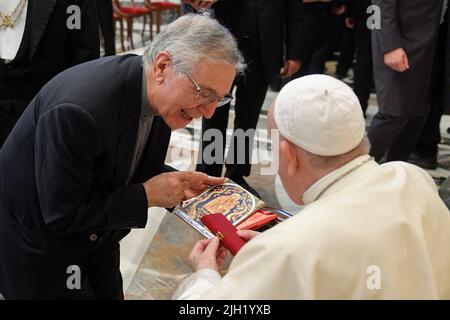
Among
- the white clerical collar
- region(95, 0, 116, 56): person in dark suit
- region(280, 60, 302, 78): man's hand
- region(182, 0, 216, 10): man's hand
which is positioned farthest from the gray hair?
region(95, 0, 116, 56): person in dark suit

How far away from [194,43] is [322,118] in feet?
1.50

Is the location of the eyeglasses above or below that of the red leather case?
above

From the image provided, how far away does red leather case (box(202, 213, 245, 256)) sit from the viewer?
4.95 feet

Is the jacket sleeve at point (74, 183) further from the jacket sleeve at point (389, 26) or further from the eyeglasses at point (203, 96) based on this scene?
the jacket sleeve at point (389, 26)

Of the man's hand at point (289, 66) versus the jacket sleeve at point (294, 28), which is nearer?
the jacket sleeve at point (294, 28)

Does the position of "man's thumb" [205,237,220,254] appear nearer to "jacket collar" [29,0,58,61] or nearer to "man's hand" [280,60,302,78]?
"jacket collar" [29,0,58,61]

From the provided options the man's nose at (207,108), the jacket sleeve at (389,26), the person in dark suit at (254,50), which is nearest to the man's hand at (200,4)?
the person in dark suit at (254,50)

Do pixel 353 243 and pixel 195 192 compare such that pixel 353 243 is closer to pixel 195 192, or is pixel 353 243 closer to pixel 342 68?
pixel 195 192

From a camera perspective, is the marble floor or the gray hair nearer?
the gray hair

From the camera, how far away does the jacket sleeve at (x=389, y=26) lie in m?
3.02

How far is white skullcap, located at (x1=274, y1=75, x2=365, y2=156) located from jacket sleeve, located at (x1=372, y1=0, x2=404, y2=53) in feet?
6.56

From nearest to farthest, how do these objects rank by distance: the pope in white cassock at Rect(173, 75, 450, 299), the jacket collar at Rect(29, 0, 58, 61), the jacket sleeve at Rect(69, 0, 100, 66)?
the pope in white cassock at Rect(173, 75, 450, 299) < the jacket collar at Rect(29, 0, 58, 61) < the jacket sleeve at Rect(69, 0, 100, 66)

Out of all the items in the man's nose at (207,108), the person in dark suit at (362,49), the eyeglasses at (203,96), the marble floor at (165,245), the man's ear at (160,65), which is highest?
the man's ear at (160,65)

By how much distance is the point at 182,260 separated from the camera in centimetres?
294
